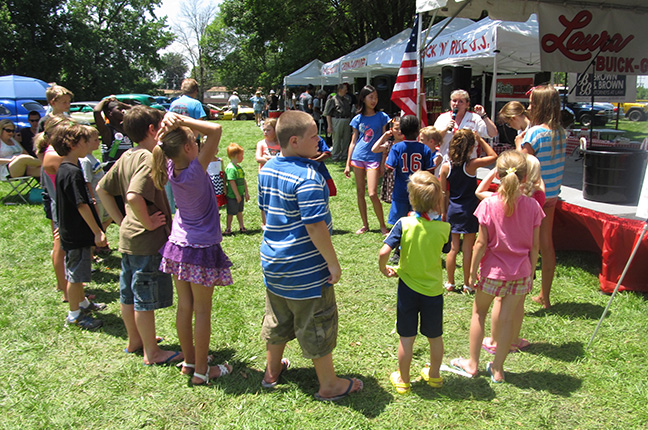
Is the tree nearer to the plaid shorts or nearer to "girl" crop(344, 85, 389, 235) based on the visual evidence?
"girl" crop(344, 85, 389, 235)

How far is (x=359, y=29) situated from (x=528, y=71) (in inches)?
478

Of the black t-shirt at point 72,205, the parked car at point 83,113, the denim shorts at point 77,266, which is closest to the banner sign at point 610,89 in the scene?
the black t-shirt at point 72,205

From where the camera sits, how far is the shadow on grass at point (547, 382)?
9.68ft

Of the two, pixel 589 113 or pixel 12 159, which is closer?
pixel 12 159

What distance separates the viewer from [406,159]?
465 centimetres

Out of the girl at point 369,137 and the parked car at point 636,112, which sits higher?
the parked car at point 636,112

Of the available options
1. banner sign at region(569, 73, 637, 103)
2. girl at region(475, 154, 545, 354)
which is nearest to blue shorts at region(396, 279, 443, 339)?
girl at region(475, 154, 545, 354)

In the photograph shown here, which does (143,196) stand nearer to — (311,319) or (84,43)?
(311,319)

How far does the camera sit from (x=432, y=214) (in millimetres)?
2668

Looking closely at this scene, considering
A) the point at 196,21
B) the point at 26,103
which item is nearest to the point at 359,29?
the point at 26,103

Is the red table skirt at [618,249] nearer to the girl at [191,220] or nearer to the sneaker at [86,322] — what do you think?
the girl at [191,220]

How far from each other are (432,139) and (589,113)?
19.9 m

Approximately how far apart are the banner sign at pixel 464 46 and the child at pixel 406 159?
4.07 meters

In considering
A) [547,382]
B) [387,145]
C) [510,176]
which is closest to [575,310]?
[547,382]
